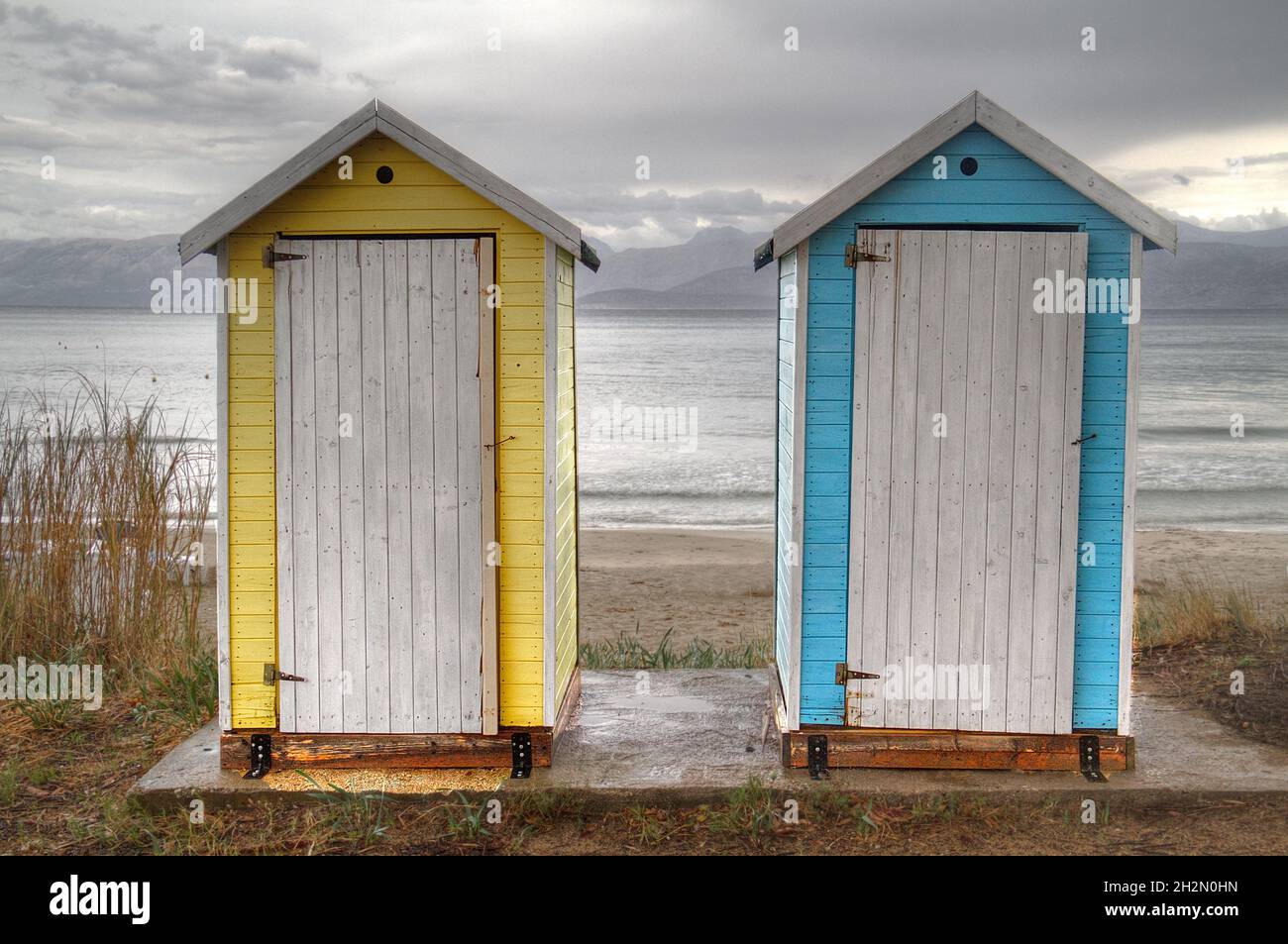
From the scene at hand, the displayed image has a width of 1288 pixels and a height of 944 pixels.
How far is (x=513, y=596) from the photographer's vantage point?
6.20m

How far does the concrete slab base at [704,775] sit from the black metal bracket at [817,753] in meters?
0.06

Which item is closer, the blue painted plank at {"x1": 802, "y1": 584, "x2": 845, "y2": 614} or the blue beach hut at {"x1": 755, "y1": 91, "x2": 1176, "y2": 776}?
the blue beach hut at {"x1": 755, "y1": 91, "x2": 1176, "y2": 776}

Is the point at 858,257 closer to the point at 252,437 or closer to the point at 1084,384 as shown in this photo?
the point at 1084,384

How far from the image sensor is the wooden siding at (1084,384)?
600 centimetres

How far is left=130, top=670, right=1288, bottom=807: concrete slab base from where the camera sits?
19.4ft

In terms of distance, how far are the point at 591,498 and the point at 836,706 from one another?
1630 cm

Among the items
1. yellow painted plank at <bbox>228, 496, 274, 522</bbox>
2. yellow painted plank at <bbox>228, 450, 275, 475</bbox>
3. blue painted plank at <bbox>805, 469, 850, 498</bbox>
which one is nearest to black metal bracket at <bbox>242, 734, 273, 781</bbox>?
yellow painted plank at <bbox>228, 496, 274, 522</bbox>

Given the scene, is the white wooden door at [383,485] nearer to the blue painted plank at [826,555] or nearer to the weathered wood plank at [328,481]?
the weathered wood plank at [328,481]

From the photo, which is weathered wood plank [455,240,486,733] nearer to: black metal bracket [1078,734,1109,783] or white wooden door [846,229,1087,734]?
white wooden door [846,229,1087,734]

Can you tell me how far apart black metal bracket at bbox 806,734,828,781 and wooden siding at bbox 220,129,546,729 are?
1.43 metres

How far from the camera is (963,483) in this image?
605 cm

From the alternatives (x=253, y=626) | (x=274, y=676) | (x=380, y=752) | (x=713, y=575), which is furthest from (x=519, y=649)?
(x=713, y=575)

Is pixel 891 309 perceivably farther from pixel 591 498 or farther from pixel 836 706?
pixel 591 498

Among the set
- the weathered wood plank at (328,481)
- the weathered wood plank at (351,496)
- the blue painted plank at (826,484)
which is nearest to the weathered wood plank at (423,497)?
the weathered wood plank at (351,496)
